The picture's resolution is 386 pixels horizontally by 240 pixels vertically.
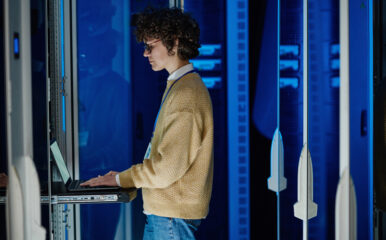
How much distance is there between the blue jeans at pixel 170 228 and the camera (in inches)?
82.7

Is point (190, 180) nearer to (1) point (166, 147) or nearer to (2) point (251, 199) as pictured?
(1) point (166, 147)

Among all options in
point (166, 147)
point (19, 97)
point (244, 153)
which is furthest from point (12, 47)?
point (244, 153)

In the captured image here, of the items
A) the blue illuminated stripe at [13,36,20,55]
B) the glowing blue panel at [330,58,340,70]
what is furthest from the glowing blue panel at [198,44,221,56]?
the blue illuminated stripe at [13,36,20,55]

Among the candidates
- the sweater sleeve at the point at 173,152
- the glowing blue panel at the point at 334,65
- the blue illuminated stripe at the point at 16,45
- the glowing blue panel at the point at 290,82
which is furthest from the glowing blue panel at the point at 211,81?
the blue illuminated stripe at the point at 16,45

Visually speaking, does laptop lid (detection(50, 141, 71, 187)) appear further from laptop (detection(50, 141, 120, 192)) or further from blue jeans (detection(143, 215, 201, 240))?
blue jeans (detection(143, 215, 201, 240))

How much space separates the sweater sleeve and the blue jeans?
149mm

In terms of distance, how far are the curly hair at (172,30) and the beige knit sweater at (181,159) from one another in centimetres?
15

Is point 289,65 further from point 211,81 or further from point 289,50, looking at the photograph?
point 211,81

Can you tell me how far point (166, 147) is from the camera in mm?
2031

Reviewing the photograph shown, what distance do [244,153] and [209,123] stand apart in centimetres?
126

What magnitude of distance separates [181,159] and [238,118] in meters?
1.35

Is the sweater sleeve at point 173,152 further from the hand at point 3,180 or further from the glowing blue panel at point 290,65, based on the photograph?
the glowing blue panel at point 290,65

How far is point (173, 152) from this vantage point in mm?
2023

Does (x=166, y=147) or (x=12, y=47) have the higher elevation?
(x=12, y=47)
